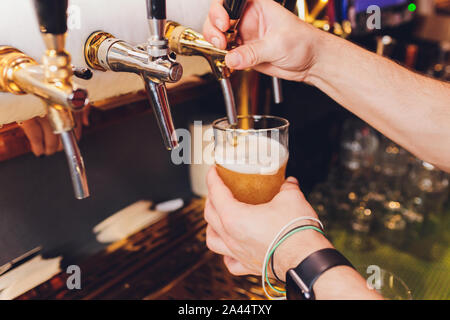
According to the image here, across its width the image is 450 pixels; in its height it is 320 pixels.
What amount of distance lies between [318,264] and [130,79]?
65 centimetres

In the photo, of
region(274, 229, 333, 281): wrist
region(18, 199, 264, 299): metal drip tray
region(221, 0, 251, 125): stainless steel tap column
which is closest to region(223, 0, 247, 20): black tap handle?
region(221, 0, 251, 125): stainless steel tap column

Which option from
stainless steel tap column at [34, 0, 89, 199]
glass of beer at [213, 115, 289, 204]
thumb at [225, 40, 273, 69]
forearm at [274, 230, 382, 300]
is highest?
stainless steel tap column at [34, 0, 89, 199]

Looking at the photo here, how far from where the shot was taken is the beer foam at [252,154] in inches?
34.7

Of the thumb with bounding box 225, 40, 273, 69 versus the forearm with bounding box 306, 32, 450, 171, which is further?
the forearm with bounding box 306, 32, 450, 171

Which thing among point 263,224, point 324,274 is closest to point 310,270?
point 324,274

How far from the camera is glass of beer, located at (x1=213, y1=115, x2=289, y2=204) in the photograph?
0.88 meters

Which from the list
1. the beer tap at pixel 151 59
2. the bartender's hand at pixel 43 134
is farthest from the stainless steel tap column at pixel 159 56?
the bartender's hand at pixel 43 134

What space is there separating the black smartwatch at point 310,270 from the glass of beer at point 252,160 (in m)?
0.20

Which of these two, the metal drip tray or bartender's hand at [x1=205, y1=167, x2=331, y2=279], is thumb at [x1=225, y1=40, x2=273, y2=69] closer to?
bartender's hand at [x1=205, y1=167, x2=331, y2=279]

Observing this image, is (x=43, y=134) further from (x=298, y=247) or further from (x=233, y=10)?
(x=298, y=247)

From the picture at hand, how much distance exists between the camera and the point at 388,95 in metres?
1.13

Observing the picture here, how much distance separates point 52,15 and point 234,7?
373 millimetres

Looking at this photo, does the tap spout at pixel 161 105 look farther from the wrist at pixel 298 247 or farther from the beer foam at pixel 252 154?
the wrist at pixel 298 247
